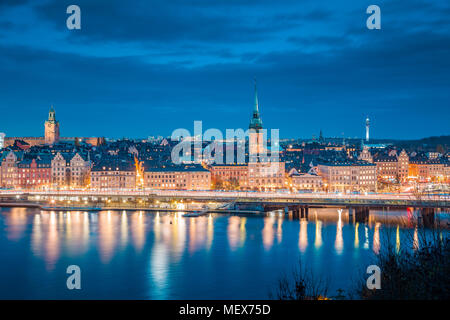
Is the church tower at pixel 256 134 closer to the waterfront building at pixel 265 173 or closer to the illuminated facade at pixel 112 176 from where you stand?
the waterfront building at pixel 265 173

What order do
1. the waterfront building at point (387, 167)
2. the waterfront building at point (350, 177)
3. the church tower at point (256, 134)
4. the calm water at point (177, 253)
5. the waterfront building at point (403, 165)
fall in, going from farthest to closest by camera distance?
the church tower at point (256, 134), the waterfront building at point (387, 167), the waterfront building at point (403, 165), the waterfront building at point (350, 177), the calm water at point (177, 253)

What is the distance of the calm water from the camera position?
10789 mm

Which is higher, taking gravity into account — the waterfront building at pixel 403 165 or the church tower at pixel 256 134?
the church tower at pixel 256 134

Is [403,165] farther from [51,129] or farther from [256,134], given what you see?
[51,129]

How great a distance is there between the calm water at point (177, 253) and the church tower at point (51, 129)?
32.7 meters

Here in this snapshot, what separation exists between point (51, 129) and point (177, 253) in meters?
41.4

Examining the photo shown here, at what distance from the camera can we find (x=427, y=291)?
18.0 ft

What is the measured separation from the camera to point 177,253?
13812 millimetres

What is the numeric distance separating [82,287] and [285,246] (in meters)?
5.80

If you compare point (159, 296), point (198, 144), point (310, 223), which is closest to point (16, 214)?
point (310, 223)

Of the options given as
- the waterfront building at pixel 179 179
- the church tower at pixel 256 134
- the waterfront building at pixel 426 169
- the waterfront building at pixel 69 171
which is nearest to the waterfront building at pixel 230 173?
the waterfront building at pixel 179 179

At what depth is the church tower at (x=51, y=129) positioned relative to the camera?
51906 millimetres

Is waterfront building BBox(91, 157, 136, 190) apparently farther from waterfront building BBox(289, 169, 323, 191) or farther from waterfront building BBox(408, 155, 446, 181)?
waterfront building BBox(408, 155, 446, 181)

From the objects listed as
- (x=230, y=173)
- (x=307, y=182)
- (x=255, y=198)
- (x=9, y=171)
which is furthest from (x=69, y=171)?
(x=255, y=198)
